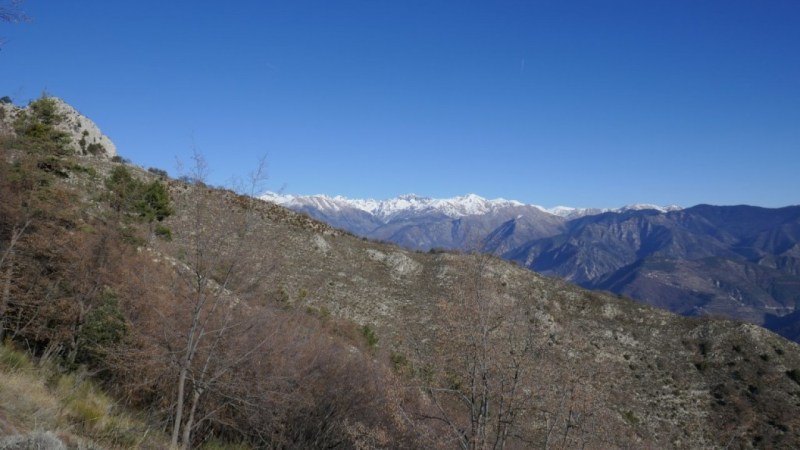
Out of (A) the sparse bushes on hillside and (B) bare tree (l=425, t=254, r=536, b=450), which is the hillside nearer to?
(B) bare tree (l=425, t=254, r=536, b=450)

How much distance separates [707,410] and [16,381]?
44.7 metres

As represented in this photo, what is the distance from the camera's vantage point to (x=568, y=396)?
1276 centimetres

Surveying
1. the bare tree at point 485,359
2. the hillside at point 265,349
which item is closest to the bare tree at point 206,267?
the hillside at point 265,349

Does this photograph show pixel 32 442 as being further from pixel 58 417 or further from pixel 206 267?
pixel 206 267

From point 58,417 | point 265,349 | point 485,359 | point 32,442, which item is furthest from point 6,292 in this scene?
point 485,359

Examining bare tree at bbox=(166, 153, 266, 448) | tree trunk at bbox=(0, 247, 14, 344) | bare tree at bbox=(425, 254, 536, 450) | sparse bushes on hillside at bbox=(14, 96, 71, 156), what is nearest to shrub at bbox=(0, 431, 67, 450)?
bare tree at bbox=(166, 153, 266, 448)

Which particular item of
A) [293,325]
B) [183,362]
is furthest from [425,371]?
[293,325]

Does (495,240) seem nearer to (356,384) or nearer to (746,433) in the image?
(356,384)

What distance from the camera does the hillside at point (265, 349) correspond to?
485 inches

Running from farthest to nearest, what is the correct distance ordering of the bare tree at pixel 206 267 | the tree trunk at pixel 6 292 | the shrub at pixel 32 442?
the tree trunk at pixel 6 292 → the bare tree at pixel 206 267 → the shrub at pixel 32 442

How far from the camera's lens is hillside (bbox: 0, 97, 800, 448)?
1231cm

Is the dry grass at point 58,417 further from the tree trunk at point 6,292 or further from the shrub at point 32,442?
the tree trunk at point 6,292

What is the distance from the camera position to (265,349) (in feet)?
57.7

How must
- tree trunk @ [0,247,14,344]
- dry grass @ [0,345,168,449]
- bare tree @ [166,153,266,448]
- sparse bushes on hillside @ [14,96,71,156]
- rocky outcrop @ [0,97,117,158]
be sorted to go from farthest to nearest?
rocky outcrop @ [0,97,117,158] < sparse bushes on hillside @ [14,96,71,156] < tree trunk @ [0,247,14,344] < bare tree @ [166,153,266,448] < dry grass @ [0,345,168,449]
